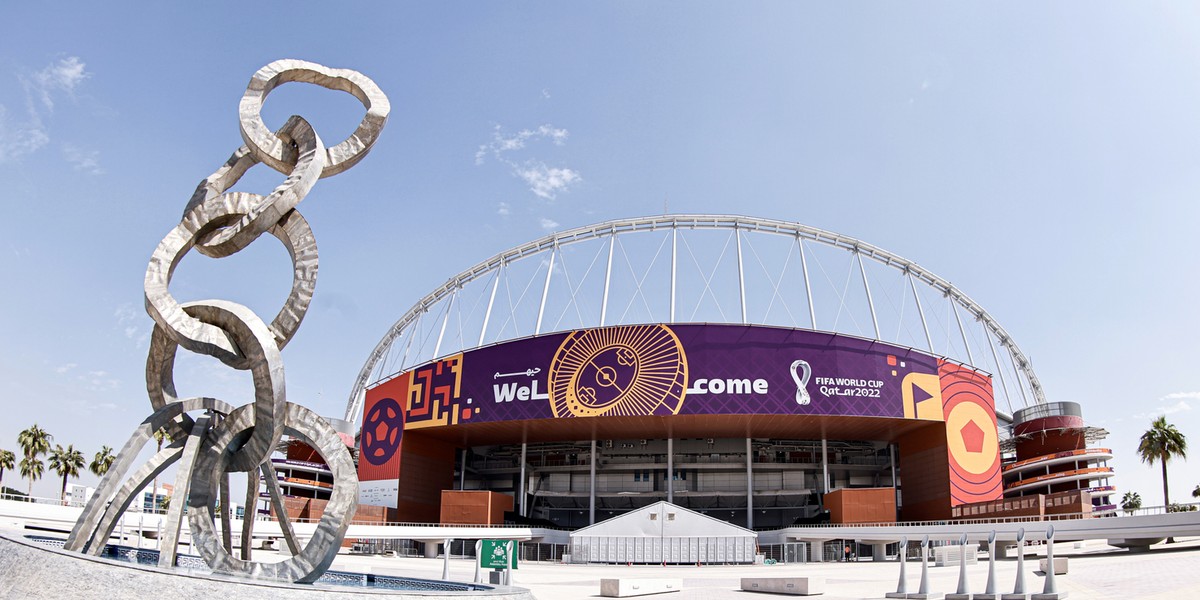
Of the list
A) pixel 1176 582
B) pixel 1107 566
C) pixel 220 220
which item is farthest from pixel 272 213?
pixel 1107 566

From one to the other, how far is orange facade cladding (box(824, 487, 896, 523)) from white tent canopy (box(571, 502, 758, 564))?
1141 cm

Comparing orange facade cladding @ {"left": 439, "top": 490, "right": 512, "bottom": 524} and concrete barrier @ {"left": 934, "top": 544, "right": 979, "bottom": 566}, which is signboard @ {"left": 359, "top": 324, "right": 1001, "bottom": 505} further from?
concrete barrier @ {"left": 934, "top": 544, "right": 979, "bottom": 566}

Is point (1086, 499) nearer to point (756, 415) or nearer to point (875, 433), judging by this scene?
point (875, 433)

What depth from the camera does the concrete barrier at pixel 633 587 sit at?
91.6 feet

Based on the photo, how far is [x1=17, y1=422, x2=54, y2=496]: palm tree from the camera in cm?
7750

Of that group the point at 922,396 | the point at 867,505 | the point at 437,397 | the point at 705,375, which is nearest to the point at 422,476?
the point at 437,397

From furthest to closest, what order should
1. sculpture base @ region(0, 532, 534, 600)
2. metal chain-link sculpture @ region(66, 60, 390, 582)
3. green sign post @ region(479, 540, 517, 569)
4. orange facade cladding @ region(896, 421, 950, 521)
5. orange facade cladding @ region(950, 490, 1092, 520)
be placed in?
orange facade cladding @ region(896, 421, 950, 521) < orange facade cladding @ region(950, 490, 1092, 520) < green sign post @ region(479, 540, 517, 569) < metal chain-link sculpture @ region(66, 60, 390, 582) < sculpture base @ region(0, 532, 534, 600)

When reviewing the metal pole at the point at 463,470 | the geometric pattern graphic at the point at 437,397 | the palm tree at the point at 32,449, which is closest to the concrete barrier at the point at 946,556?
the geometric pattern graphic at the point at 437,397

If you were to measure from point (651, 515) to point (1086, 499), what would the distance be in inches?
1237

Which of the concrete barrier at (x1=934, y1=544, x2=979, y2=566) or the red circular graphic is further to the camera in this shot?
the red circular graphic

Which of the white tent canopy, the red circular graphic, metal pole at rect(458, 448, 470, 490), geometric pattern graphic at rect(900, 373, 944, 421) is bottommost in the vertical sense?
the white tent canopy

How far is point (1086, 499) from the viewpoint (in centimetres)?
5969

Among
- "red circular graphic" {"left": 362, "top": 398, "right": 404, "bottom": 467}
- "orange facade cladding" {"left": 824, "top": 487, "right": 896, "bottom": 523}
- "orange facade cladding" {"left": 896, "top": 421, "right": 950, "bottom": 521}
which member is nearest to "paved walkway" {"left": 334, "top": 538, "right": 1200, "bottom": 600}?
"orange facade cladding" {"left": 824, "top": 487, "right": 896, "bottom": 523}

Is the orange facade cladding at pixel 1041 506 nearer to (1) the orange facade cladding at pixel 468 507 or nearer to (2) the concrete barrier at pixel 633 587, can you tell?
(2) the concrete barrier at pixel 633 587
